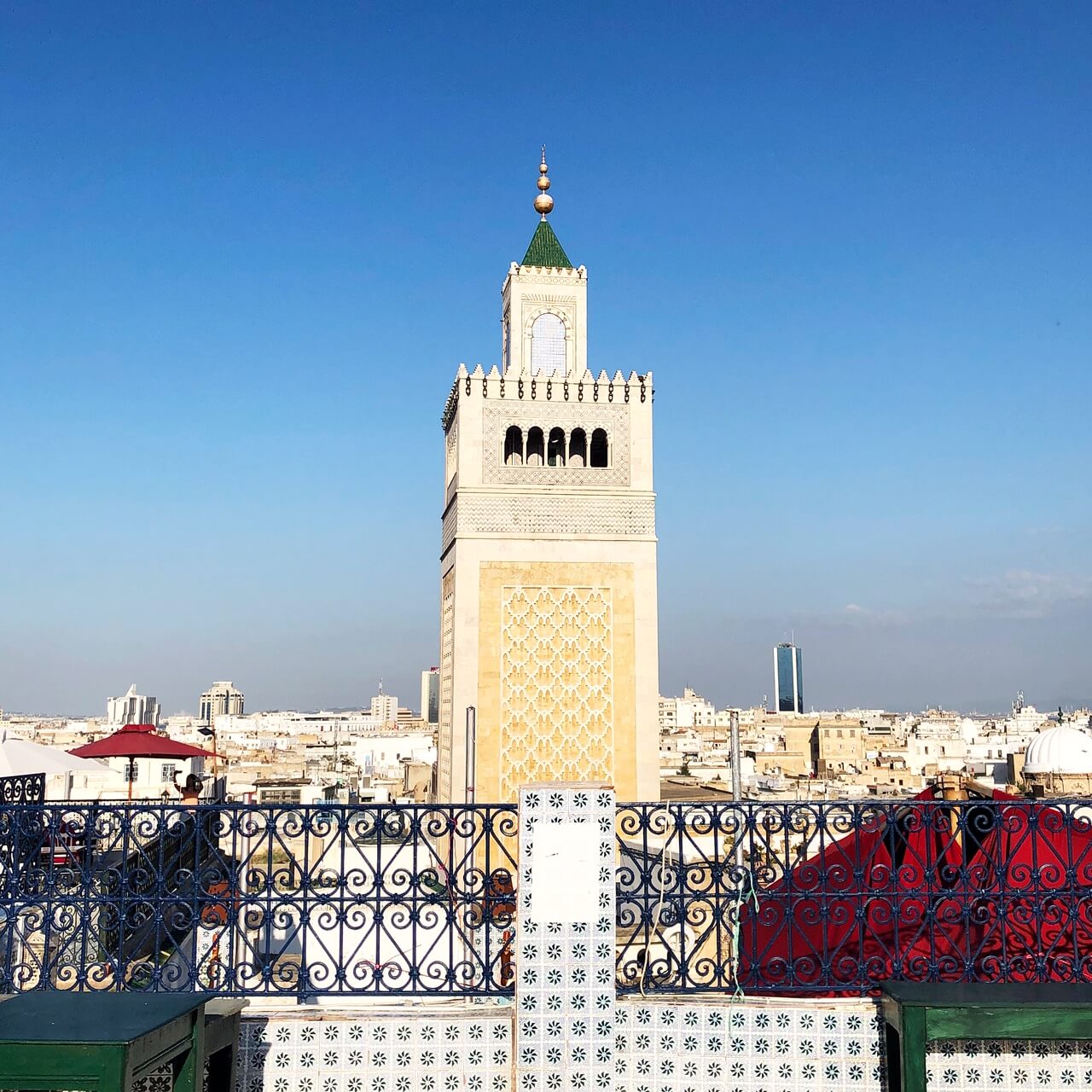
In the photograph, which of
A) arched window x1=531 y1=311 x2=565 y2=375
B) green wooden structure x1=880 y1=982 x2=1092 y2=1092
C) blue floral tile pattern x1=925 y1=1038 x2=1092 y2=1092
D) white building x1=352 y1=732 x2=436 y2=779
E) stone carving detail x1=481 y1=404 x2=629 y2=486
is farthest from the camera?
A: white building x1=352 y1=732 x2=436 y2=779

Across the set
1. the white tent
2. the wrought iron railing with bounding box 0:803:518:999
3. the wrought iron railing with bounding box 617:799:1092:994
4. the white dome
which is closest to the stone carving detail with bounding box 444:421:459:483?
the white dome

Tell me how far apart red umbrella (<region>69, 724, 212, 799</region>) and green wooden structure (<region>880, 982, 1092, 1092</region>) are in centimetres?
664

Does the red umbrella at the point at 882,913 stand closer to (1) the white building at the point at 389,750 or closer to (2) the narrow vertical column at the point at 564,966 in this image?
(2) the narrow vertical column at the point at 564,966

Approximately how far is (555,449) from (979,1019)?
10438mm

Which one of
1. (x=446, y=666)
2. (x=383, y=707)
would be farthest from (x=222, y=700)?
(x=446, y=666)

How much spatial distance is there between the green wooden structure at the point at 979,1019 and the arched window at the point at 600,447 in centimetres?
1003

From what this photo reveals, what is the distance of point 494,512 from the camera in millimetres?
12547

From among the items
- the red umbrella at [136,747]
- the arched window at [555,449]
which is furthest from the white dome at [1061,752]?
the red umbrella at [136,747]

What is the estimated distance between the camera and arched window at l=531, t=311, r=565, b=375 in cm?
1327

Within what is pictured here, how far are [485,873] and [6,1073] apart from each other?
1.44 metres

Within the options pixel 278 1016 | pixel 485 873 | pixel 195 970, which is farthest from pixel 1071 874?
pixel 195 970

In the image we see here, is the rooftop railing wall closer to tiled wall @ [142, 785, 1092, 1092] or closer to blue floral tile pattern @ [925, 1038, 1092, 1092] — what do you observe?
tiled wall @ [142, 785, 1092, 1092]

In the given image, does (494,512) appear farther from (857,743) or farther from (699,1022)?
(857,743)

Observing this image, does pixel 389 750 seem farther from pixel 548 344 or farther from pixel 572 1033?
pixel 572 1033
